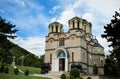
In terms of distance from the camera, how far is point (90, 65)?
4812 centimetres

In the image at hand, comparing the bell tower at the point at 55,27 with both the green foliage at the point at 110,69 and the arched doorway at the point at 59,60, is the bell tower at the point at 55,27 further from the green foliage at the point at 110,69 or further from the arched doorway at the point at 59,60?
the green foliage at the point at 110,69

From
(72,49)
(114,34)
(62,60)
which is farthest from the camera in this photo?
(62,60)

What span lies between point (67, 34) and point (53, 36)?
382 cm

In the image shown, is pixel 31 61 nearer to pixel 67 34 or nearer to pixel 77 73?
pixel 67 34

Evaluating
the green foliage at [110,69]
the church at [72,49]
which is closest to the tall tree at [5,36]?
the church at [72,49]

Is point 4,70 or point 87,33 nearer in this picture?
point 4,70

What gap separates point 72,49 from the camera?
45531mm

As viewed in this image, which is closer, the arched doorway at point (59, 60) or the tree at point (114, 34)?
the tree at point (114, 34)

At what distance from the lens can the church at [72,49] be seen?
45.1 m

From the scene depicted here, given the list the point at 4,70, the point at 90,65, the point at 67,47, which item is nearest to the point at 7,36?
the point at 4,70

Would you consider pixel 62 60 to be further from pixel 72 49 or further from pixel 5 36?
pixel 5 36

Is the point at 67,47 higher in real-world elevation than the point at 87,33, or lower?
lower

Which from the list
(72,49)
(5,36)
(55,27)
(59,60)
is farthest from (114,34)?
(55,27)

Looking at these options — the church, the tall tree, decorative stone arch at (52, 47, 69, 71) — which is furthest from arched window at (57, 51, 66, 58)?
the tall tree
